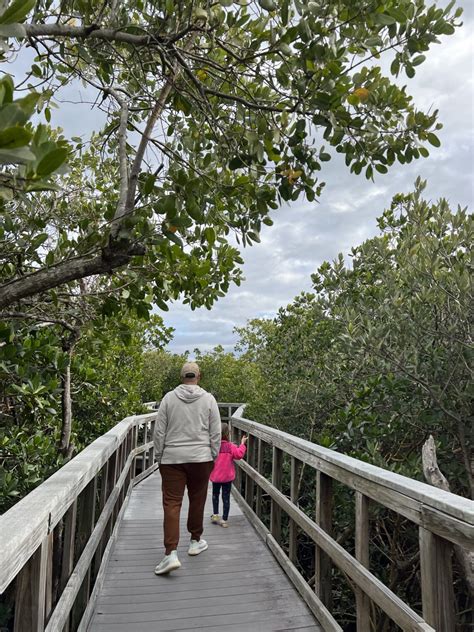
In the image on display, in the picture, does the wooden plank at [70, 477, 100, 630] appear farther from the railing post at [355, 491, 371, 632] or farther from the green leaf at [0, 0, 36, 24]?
the green leaf at [0, 0, 36, 24]

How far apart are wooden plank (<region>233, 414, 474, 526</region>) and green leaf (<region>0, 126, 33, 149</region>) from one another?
1591 mm

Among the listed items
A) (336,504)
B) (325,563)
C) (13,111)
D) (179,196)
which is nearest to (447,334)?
(336,504)

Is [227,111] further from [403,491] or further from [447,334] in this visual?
[403,491]

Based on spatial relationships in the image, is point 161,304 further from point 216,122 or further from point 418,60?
point 418,60

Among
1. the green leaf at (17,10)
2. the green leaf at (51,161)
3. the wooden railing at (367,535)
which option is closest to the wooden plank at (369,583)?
the wooden railing at (367,535)

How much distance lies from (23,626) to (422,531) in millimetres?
1406

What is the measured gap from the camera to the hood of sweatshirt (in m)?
3.81

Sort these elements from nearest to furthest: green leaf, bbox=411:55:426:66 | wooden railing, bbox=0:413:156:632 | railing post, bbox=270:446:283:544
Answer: wooden railing, bbox=0:413:156:632, green leaf, bbox=411:55:426:66, railing post, bbox=270:446:283:544

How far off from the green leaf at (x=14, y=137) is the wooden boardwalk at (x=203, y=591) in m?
2.74

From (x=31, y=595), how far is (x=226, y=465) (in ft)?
11.7

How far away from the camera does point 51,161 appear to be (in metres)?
1.15

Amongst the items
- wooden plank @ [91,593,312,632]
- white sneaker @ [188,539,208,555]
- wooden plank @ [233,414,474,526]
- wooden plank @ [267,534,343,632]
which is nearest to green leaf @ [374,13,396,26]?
wooden plank @ [233,414,474,526]

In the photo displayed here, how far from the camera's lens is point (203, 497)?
385 centimetres

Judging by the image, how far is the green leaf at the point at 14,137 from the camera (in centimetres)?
89
